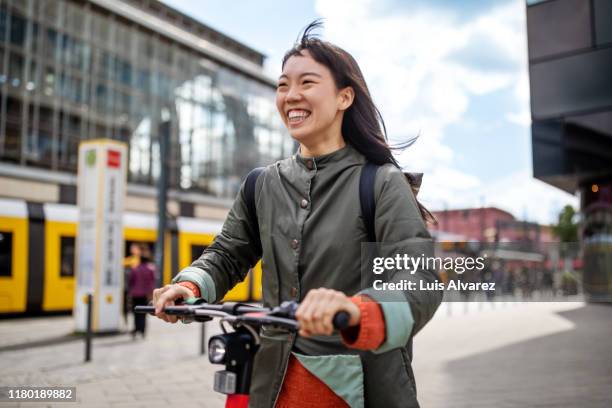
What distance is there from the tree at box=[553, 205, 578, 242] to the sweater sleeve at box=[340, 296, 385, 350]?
53.5 meters

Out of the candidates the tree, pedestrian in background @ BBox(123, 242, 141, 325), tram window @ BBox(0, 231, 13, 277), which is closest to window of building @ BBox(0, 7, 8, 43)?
pedestrian in background @ BBox(123, 242, 141, 325)

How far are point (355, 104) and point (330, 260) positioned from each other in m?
0.51

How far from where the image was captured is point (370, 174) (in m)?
1.66

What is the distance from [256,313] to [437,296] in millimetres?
413

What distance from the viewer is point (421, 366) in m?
8.40

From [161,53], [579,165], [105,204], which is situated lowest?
→ [105,204]

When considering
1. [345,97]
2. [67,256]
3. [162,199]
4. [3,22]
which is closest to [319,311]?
[345,97]

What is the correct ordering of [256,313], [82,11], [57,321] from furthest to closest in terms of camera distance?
[82,11]
[57,321]
[256,313]

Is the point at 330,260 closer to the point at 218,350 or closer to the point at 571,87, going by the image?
the point at 218,350

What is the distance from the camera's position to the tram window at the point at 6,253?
43.6ft

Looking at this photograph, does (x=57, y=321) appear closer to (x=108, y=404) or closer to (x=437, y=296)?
(x=108, y=404)

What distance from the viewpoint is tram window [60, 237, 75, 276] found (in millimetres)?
14469

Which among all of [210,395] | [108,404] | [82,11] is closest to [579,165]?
[210,395]

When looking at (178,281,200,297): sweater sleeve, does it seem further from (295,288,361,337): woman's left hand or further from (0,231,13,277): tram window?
(0,231,13,277): tram window
